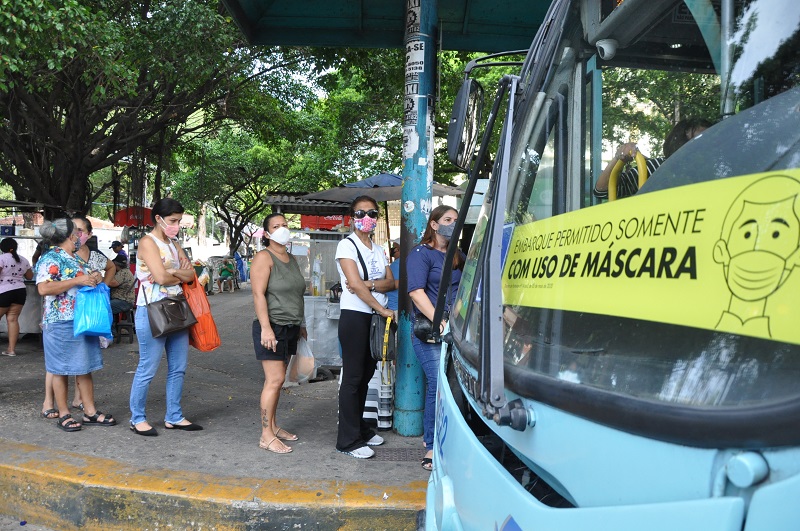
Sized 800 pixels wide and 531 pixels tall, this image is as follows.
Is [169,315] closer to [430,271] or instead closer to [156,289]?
[156,289]

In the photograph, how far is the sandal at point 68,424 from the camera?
17.8 feet

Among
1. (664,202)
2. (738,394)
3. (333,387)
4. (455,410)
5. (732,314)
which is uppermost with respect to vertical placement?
(664,202)

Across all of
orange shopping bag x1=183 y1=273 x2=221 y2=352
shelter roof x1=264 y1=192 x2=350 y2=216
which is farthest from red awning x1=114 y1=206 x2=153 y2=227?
orange shopping bag x1=183 y1=273 x2=221 y2=352

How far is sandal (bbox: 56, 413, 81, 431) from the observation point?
542 centimetres

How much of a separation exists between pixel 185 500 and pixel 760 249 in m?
3.68

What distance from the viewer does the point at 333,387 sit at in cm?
757

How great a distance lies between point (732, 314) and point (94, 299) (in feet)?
16.9

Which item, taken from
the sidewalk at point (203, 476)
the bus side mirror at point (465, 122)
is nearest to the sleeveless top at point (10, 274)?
the sidewalk at point (203, 476)

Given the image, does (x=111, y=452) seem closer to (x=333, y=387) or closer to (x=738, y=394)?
(x=333, y=387)

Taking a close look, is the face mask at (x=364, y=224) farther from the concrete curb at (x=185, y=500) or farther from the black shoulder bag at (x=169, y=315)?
the concrete curb at (x=185, y=500)

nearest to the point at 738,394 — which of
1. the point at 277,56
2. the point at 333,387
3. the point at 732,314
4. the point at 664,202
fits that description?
the point at 732,314

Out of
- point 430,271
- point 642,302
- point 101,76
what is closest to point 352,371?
point 430,271

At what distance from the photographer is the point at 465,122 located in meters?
2.81

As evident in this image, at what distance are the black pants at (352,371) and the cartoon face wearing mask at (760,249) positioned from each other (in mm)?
3839
